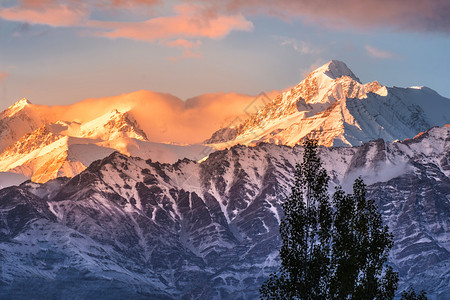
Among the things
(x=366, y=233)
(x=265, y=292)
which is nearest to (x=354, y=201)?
(x=366, y=233)

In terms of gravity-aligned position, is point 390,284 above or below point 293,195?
below

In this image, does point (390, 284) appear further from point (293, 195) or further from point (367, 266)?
point (293, 195)

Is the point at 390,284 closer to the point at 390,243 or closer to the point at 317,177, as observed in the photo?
the point at 390,243

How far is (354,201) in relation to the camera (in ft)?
648

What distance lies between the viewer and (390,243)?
198125mm

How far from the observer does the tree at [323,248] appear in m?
191

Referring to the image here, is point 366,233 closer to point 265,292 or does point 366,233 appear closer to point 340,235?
point 340,235

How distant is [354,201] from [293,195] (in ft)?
39.6

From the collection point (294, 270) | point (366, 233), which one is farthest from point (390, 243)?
point (294, 270)

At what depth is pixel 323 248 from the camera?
7539 inches

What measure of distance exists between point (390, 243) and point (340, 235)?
8738 mm

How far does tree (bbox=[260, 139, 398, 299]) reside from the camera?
191 m

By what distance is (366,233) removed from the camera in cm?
19588

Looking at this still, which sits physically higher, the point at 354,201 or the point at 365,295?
the point at 354,201
